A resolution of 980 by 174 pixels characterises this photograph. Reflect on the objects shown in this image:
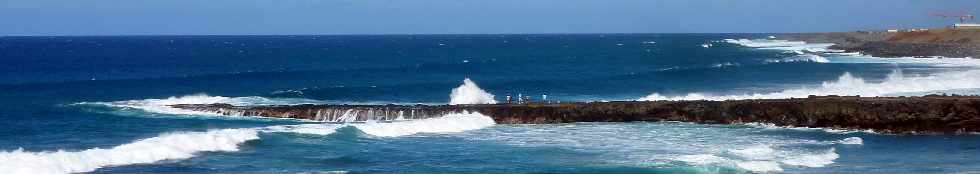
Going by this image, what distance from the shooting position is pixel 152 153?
97.5 ft

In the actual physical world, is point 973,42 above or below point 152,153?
above

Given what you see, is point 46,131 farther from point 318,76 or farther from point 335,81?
point 318,76

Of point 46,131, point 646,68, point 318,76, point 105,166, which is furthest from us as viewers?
point 646,68

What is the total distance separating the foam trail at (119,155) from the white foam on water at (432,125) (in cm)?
506

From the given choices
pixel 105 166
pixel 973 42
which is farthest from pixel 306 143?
pixel 973 42

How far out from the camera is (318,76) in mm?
80188

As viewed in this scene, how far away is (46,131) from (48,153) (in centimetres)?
852

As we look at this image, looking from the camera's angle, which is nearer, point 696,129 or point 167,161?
point 167,161

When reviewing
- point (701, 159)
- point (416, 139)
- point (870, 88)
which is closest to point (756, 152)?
point (701, 159)

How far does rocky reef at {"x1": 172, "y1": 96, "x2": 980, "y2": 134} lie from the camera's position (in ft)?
124

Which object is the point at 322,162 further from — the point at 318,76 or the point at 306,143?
the point at 318,76

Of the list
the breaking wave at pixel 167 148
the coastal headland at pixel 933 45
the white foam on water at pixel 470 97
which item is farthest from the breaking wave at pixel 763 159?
the coastal headland at pixel 933 45

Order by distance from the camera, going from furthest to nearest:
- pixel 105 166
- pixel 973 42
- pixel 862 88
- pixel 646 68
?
pixel 973 42
pixel 646 68
pixel 862 88
pixel 105 166

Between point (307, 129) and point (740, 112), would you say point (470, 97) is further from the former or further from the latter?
point (307, 129)
